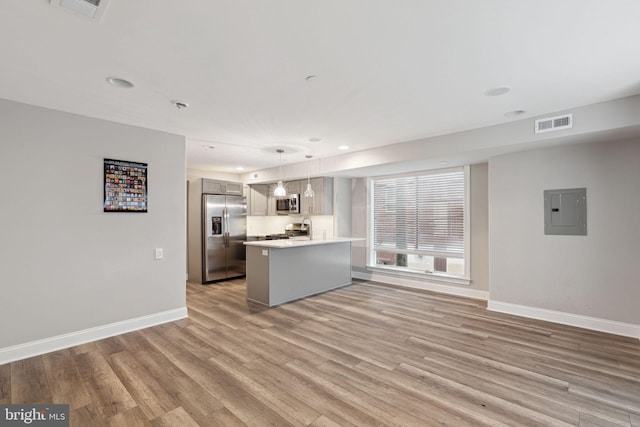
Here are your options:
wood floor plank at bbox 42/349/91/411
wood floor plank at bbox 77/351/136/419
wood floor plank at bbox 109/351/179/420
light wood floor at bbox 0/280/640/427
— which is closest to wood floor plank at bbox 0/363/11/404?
light wood floor at bbox 0/280/640/427

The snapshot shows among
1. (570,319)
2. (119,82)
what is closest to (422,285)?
(570,319)

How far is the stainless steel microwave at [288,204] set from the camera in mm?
7113

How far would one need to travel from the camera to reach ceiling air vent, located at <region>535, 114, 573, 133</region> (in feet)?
11.3

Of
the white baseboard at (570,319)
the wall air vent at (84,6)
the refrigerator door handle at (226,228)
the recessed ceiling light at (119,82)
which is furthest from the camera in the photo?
the refrigerator door handle at (226,228)

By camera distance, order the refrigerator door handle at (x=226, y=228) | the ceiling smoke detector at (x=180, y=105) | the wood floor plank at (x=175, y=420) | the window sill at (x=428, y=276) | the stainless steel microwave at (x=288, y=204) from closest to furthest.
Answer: the wood floor plank at (x=175, y=420) < the ceiling smoke detector at (x=180, y=105) < the window sill at (x=428, y=276) < the refrigerator door handle at (x=226, y=228) < the stainless steel microwave at (x=288, y=204)

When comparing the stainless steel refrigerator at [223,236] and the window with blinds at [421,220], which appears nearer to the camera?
the window with blinds at [421,220]

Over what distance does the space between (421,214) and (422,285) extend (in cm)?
140

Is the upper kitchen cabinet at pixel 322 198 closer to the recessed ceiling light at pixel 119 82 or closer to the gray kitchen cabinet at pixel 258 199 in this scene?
the gray kitchen cabinet at pixel 258 199

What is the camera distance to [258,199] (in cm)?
791

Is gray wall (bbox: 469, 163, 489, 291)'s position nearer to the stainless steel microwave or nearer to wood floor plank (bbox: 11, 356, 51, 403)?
the stainless steel microwave

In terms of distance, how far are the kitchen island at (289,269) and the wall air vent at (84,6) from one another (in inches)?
132

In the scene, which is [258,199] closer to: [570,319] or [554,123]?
[554,123]

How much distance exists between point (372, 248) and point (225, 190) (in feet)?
11.7

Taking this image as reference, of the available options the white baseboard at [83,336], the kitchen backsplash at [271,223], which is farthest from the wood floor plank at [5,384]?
the kitchen backsplash at [271,223]
